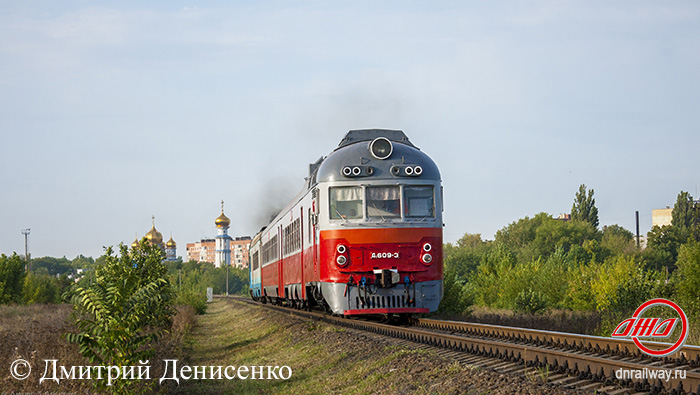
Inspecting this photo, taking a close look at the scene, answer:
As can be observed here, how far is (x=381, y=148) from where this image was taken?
53.9 ft

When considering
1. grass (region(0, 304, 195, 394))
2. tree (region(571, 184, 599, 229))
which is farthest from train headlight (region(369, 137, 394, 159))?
tree (region(571, 184, 599, 229))

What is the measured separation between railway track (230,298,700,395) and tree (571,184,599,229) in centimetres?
9346

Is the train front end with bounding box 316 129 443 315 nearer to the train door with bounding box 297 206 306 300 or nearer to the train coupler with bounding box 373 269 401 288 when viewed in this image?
the train coupler with bounding box 373 269 401 288

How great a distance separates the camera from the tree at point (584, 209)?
10206 cm

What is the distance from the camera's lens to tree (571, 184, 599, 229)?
102 meters

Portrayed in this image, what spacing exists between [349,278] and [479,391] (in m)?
8.03

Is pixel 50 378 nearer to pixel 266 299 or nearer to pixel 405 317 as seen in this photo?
pixel 405 317

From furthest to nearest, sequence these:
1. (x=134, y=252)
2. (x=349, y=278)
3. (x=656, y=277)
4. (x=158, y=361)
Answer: (x=656, y=277), (x=134, y=252), (x=349, y=278), (x=158, y=361)

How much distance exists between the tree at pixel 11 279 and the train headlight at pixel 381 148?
50681mm

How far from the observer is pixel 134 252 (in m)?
16.8

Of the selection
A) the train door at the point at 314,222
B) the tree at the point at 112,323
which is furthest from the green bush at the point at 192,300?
the tree at the point at 112,323

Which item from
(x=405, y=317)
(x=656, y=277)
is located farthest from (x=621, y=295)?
(x=405, y=317)

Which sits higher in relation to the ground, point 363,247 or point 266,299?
point 363,247

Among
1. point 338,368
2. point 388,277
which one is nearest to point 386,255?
point 388,277
